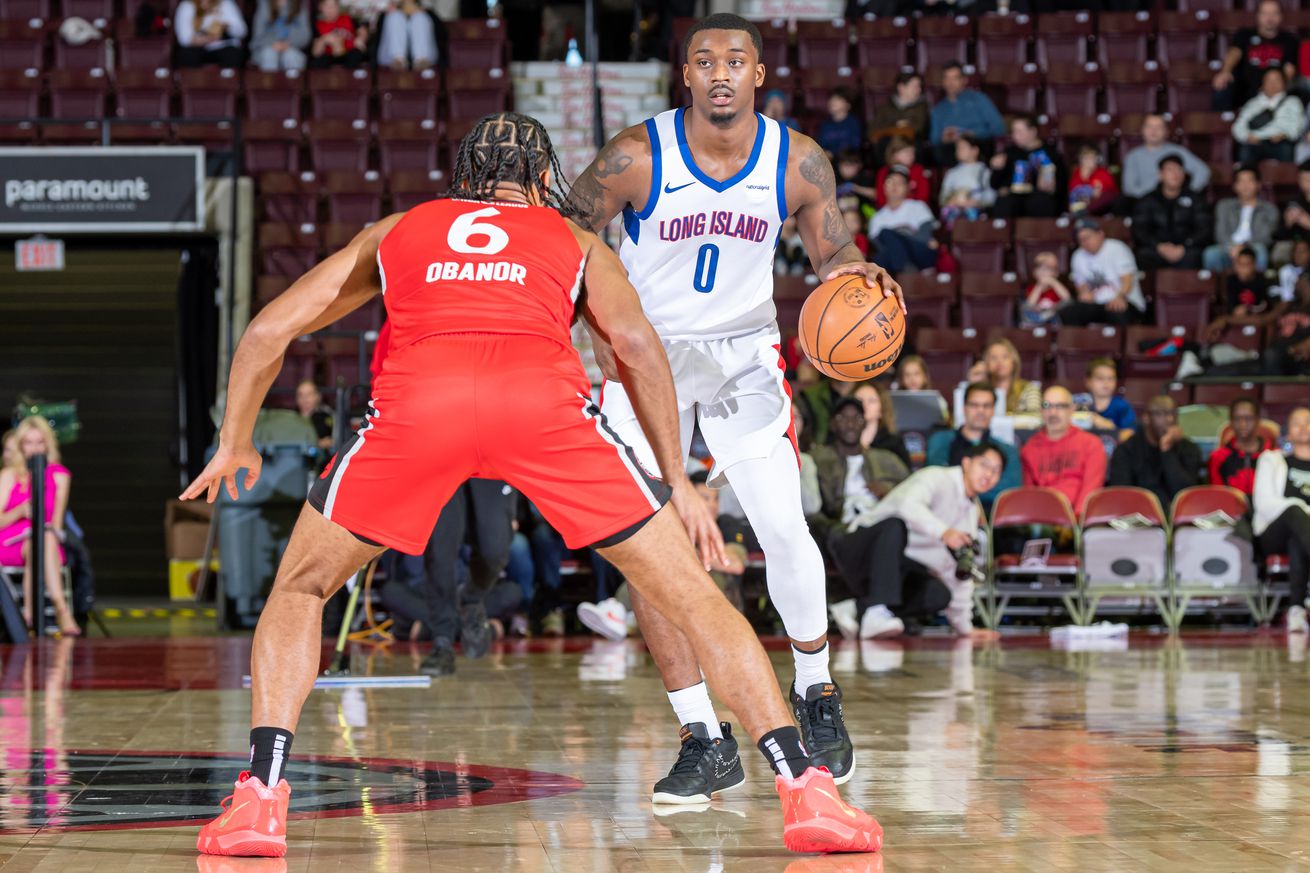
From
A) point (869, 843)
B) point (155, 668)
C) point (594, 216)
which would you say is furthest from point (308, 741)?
point (155, 668)

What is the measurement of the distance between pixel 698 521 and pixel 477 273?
663mm

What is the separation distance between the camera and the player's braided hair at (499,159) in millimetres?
3686

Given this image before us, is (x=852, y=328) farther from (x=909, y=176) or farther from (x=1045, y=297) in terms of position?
(x=909, y=176)

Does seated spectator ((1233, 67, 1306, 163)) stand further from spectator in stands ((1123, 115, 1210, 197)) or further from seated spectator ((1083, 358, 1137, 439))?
seated spectator ((1083, 358, 1137, 439))

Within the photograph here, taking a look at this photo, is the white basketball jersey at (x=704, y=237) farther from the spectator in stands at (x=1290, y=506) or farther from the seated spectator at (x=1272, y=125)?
the seated spectator at (x=1272, y=125)

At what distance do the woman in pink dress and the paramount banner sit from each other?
3009mm

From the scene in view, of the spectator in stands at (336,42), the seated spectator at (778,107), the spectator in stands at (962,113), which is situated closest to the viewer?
the seated spectator at (778,107)

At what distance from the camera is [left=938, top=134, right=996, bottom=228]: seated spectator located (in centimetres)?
1405

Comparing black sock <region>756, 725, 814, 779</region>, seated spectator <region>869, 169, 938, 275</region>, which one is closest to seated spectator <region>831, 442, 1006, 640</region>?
seated spectator <region>869, 169, 938, 275</region>

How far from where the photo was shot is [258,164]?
14.6 m

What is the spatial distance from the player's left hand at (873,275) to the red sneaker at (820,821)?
132 cm

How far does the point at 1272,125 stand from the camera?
1448 cm

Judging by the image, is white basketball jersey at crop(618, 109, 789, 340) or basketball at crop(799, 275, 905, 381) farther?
white basketball jersey at crop(618, 109, 789, 340)

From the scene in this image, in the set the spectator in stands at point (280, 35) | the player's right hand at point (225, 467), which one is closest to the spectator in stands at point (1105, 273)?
the spectator in stands at point (280, 35)
